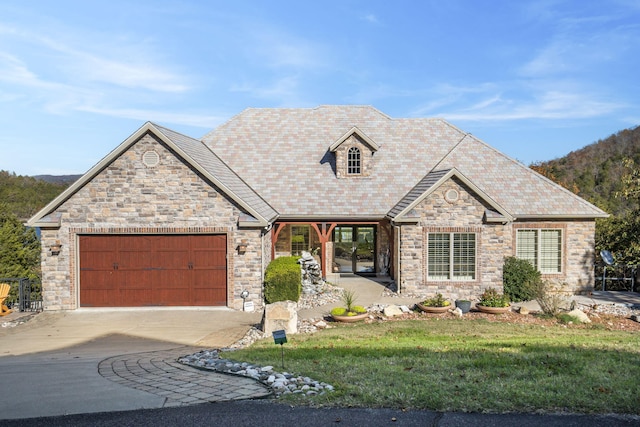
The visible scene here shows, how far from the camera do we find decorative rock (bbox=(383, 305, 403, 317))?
52.7 ft

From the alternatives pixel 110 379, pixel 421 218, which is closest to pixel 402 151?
pixel 421 218

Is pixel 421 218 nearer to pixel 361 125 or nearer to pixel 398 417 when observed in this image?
pixel 361 125

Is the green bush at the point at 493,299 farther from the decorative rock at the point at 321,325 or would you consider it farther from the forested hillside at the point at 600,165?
the forested hillside at the point at 600,165

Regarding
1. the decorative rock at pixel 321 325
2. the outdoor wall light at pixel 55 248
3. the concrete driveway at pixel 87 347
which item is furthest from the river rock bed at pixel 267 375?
the outdoor wall light at pixel 55 248

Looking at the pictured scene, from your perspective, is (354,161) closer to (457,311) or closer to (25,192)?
(457,311)

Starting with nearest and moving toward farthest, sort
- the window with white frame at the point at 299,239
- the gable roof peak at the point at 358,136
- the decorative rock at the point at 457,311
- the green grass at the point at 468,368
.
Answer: the green grass at the point at 468,368, the decorative rock at the point at 457,311, the gable roof peak at the point at 358,136, the window with white frame at the point at 299,239

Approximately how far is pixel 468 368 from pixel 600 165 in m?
61.8

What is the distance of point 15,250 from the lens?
3412cm

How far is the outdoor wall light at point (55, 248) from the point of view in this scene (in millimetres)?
16828

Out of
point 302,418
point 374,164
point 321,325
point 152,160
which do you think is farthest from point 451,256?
Result: point 302,418

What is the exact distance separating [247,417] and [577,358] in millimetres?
6190

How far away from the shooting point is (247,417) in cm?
686

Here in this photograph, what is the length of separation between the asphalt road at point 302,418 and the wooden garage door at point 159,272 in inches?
404

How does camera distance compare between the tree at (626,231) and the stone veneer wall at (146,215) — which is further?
the tree at (626,231)
